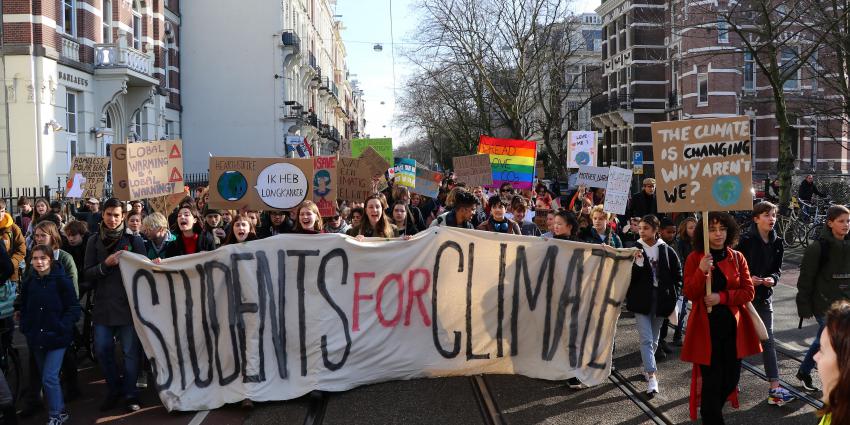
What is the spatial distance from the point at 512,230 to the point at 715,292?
10.0 ft

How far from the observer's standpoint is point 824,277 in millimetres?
6914

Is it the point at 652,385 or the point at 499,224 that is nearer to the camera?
the point at 652,385

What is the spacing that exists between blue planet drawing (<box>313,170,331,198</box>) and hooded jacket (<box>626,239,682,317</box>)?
4388mm

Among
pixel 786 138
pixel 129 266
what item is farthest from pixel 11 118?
pixel 786 138

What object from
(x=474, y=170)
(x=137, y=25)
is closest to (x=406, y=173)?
(x=474, y=170)

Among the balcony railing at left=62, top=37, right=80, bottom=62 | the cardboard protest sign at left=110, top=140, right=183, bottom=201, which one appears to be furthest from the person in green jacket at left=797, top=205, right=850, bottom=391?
the balcony railing at left=62, top=37, right=80, bottom=62

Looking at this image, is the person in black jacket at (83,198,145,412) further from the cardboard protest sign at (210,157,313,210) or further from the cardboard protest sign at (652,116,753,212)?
the cardboard protest sign at (652,116,753,212)

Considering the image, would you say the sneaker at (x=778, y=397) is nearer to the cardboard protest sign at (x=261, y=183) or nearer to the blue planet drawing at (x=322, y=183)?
the cardboard protest sign at (x=261, y=183)

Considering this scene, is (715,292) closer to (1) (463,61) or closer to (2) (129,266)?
(2) (129,266)

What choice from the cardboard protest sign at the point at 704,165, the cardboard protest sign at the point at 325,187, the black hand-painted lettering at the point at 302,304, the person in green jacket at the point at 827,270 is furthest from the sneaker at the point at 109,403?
the person in green jacket at the point at 827,270

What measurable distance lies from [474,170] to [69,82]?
12.5m

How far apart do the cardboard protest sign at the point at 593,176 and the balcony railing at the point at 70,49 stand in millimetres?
14893

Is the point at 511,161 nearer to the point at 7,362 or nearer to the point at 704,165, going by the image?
the point at 704,165

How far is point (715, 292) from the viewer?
5.98 m
